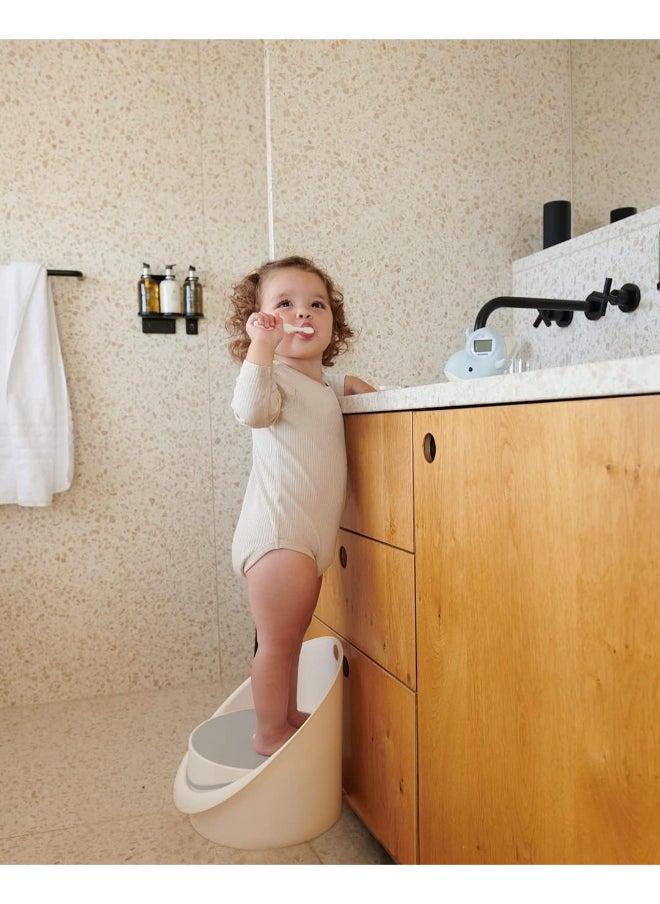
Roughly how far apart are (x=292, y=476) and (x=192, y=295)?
1.07 metres

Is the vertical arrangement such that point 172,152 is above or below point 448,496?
above

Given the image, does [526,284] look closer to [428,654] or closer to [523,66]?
[523,66]

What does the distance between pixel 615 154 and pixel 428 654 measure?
1.15 meters

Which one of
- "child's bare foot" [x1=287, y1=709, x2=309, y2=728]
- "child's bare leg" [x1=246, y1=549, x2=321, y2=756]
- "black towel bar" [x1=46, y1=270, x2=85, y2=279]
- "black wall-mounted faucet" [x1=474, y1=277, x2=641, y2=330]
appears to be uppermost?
"black towel bar" [x1=46, y1=270, x2=85, y2=279]

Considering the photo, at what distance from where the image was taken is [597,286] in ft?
4.69

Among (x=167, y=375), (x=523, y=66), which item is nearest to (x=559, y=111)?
(x=523, y=66)

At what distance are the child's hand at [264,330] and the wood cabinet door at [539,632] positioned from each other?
10.9 inches

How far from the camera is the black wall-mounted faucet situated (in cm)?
130

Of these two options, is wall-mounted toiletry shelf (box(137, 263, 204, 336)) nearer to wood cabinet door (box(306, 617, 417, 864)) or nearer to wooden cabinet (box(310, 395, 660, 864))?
wooden cabinet (box(310, 395, 660, 864))

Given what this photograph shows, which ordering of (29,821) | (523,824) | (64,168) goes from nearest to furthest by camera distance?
(523,824), (29,821), (64,168)

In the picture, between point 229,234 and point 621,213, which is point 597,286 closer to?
point 621,213

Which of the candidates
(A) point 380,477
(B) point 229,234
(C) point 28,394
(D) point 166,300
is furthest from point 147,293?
(A) point 380,477

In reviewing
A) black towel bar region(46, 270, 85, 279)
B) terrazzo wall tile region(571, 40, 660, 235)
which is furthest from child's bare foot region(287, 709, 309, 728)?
black towel bar region(46, 270, 85, 279)

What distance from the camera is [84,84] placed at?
1.97 meters
